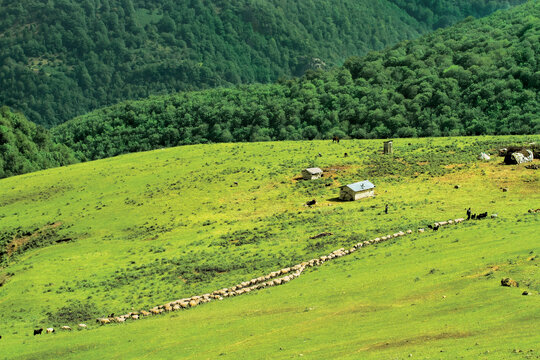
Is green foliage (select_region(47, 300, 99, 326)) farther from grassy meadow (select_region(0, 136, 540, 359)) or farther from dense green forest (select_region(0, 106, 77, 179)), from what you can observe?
dense green forest (select_region(0, 106, 77, 179))

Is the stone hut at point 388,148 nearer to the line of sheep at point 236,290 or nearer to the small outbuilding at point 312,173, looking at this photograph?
the small outbuilding at point 312,173

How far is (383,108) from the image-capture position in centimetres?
15925

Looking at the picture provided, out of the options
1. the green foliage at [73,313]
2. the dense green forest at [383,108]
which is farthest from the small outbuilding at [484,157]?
the green foliage at [73,313]

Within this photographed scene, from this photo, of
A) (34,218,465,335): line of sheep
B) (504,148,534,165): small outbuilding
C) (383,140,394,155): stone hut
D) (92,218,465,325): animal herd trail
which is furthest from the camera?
(383,140,394,155): stone hut

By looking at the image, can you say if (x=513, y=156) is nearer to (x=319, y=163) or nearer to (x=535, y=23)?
(x=319, y=163)

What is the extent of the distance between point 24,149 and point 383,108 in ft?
291

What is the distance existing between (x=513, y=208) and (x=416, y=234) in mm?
12414

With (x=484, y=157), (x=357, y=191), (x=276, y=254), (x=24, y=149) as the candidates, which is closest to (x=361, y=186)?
(x=357, y=191)

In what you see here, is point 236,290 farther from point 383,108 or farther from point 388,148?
point 383,108

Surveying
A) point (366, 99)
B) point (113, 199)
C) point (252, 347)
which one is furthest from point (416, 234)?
point (366, 99)

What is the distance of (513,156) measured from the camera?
90.9 meters

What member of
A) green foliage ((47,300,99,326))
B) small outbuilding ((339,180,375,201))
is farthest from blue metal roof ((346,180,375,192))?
green foliage ((47,300,99,326))

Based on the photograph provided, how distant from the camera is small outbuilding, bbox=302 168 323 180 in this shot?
96.9 metres

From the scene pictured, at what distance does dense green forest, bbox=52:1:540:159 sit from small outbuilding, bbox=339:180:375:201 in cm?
5497
